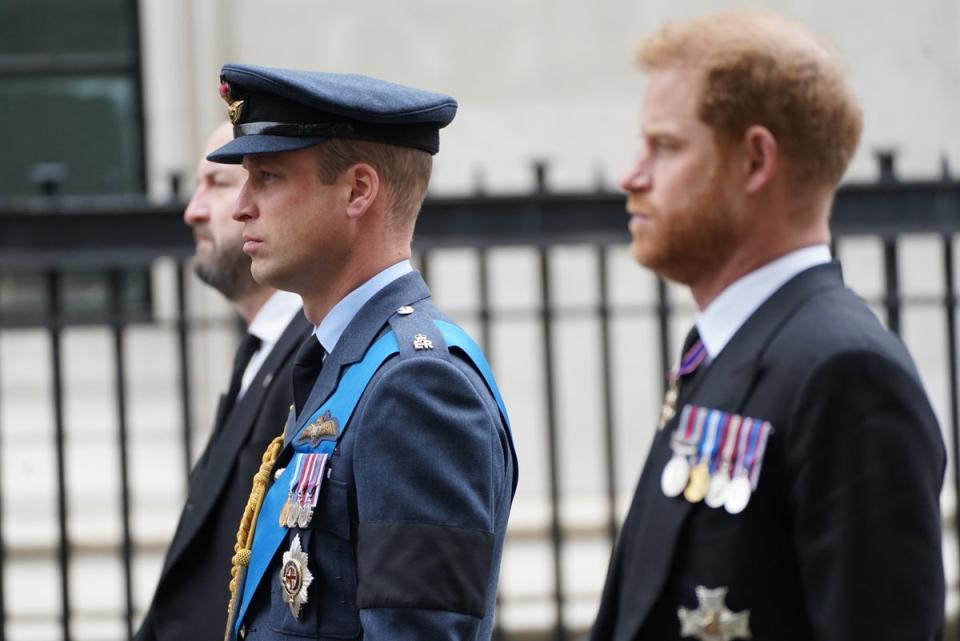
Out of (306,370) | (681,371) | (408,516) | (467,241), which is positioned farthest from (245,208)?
(467,241)

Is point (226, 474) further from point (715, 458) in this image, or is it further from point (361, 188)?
point (715, 458)

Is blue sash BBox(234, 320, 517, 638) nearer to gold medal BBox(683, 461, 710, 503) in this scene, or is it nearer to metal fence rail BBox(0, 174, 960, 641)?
gold medal BBox(683, 461, 710, 503)

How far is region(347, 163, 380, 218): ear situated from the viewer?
8.52 ft

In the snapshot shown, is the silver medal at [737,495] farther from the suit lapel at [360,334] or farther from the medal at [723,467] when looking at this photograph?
the suit lapel at [360,334]

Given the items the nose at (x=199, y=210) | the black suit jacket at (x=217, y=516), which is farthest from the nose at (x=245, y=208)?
the nose at (x=199, y=210)

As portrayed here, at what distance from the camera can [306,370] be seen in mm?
2750

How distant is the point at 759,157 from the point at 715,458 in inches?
16.3

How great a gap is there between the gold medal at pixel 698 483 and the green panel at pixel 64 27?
19.3 feet

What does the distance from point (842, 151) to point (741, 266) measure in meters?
0.21

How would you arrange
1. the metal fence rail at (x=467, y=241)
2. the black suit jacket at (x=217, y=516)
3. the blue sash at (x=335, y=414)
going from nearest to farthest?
1. the blue sash at (x=335, y=414)
2. the black suit jacket at (x=217, y=516)
3. the metal fence rail at (x=467, y=241)

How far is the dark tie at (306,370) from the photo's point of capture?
2.72 meters

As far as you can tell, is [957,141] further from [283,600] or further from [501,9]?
[283,600]

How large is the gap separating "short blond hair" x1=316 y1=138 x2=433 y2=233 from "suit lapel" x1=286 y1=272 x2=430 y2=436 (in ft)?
0.34

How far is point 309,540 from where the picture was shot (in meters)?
2.44
